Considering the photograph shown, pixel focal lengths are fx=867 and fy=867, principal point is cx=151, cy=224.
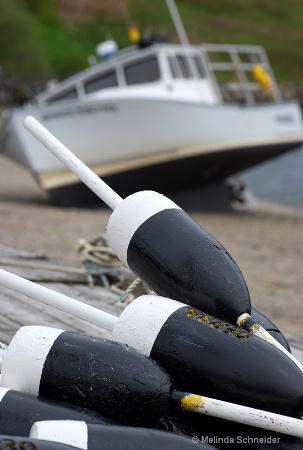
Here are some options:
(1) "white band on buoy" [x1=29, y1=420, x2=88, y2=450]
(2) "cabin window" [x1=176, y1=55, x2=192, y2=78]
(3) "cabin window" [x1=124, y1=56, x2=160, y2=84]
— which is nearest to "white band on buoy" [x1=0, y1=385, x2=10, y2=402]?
(1) "white band on buoy" [x1=29, y1=420, x2=88, y2=450]

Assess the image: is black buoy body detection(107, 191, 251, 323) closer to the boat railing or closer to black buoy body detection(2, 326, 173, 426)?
black buoy body detection(2, 326, 173, 426)

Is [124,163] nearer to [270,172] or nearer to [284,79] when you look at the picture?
[270,172]

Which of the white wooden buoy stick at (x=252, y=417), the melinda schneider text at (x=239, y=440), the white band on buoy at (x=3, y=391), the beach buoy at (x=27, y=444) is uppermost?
the white band on buoy at (x=3, y=391)

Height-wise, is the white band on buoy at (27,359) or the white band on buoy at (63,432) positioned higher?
the white band on buoy at (27,359)

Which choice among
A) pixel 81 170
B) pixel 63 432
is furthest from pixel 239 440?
pixel 81 170

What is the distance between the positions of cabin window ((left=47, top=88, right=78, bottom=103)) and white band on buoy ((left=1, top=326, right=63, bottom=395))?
1228cm

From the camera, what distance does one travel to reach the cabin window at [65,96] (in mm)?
14477

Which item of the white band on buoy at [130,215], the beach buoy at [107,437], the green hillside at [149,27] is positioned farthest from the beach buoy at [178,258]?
the green hillside at [149,27]

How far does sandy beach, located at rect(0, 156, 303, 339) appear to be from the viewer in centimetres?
867

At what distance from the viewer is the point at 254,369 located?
7.83ft

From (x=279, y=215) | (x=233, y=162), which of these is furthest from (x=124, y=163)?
(x=279, y=215)

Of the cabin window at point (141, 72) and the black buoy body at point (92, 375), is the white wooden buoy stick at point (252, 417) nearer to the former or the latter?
the black buoy body at point (92, 375)

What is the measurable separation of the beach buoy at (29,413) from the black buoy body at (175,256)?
575 mm

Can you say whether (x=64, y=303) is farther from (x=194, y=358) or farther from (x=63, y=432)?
(x=63, y=432)
